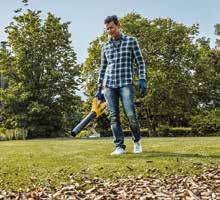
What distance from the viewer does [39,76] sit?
157ft

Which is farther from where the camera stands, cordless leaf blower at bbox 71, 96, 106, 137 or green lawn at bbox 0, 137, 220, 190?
cordless leaf blower at bbox 71, 96, 106, 137

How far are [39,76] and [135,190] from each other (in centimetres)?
4210

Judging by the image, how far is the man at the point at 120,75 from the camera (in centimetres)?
975

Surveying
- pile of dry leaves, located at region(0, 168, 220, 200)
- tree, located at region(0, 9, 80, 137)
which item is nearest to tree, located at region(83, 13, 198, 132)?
tree, located at region(0, 9, 80, 137)

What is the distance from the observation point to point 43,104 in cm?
4653

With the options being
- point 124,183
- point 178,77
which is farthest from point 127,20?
point 124,183

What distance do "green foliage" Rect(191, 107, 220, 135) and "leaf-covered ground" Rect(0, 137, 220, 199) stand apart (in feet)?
137

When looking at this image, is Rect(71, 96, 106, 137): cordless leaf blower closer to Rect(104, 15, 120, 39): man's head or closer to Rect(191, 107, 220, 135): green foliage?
Rect(104, 15, 120, 39): man's head

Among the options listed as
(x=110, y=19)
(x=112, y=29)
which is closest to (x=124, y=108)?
(x=112, y=29)

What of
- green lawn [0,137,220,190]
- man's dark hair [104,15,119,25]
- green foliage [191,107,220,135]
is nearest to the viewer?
green lawn [0,137,220,190]

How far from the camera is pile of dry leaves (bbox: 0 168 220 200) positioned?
6160 millimetres

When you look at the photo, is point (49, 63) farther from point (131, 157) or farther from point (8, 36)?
point (131, 157)

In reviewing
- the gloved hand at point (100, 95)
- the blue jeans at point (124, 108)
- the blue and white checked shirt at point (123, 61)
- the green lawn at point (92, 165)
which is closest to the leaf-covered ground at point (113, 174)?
the green lawn at point (92, 165)

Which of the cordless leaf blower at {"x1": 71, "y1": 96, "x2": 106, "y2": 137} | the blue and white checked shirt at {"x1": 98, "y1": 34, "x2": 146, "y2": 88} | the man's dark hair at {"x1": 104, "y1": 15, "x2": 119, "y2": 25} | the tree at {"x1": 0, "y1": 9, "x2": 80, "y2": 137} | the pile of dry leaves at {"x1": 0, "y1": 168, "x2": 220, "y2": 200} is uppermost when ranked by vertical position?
the tree at {"x1": 0, "y1": 9, "x2": 80, "y2": 137}
